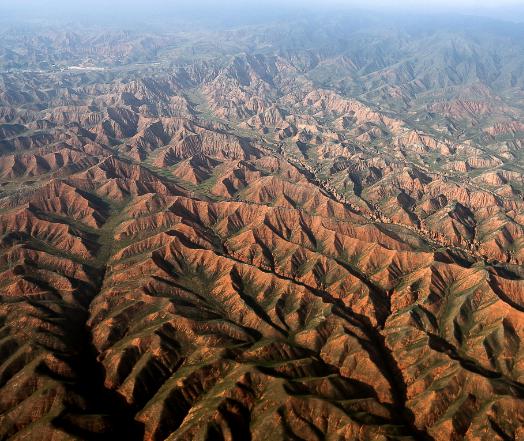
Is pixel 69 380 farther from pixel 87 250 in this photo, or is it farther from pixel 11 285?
pixel 87 250

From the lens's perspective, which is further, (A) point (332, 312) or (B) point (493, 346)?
(A) point (332, 312)

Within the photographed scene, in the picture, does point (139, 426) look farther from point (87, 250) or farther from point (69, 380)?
point (87, 250)

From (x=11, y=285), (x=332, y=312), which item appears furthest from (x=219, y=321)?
(x=11, y=285)

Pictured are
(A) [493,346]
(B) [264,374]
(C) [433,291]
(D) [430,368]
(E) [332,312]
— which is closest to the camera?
(B) [264,374]

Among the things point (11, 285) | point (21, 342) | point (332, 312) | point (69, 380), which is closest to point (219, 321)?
point (332, 312)

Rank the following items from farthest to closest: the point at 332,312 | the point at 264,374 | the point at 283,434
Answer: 1. the point at 332,312
2. the point at 264,374
3. the point at 283,434

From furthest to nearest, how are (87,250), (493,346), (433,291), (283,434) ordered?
1. (87,250)
2. (433,291)
3. (493,346)
4. (283,434)

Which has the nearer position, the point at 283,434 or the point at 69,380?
the point at 283,434

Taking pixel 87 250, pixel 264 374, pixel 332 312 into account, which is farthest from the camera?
pixel 87 250
